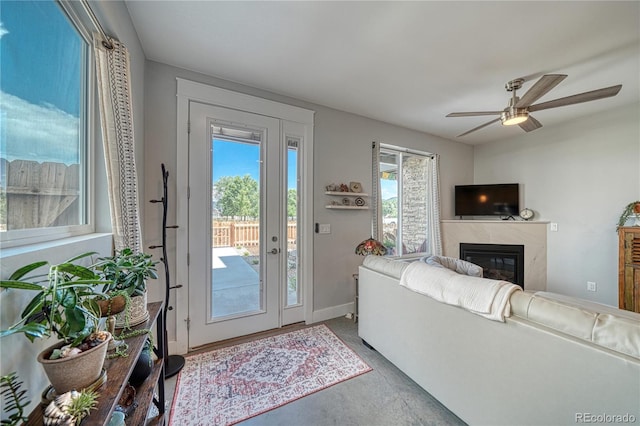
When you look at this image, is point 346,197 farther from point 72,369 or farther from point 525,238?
point 525,238

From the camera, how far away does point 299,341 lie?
2.46 m

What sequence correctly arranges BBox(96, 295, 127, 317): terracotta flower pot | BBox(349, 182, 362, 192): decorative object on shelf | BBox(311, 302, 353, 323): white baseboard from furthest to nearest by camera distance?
BBox(349, 182, 362, 192): decorative object on shelf → BBox(311, 302, 353, 323): white baseboard → BBox(96, 295, 127, 317): terracotta flower pot

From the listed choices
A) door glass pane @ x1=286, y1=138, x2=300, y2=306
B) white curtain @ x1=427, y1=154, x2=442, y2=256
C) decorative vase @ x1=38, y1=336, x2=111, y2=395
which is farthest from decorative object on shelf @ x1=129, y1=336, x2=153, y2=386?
→ white curtain @ x1=427, y1=154, x2=442, y2=256

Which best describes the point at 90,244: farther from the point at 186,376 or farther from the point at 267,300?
the point at 267,300

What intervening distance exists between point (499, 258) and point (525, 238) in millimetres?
487

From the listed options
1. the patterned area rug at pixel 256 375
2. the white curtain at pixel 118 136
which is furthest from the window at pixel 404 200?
the white curtain at pixel 118 136

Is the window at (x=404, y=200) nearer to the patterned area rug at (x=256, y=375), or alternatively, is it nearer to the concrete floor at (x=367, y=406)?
the patterned area rug at (x=256, y=375)

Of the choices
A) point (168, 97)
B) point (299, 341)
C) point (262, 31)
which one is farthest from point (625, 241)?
point (168, 97)

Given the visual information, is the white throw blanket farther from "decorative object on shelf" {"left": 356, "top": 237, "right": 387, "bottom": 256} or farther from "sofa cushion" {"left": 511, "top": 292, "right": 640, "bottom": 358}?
"decorative object on shelf" {"left": 356, "top": 237, "right": 387, "bottom": 256}

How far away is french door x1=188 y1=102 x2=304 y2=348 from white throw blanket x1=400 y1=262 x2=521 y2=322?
1.47 meters

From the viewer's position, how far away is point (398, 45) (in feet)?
6.35

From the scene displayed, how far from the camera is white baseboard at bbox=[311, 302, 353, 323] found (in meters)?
2.96

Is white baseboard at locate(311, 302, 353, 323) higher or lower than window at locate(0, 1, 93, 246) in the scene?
lower

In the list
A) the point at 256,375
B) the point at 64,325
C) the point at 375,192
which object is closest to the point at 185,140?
the point at 64,325
